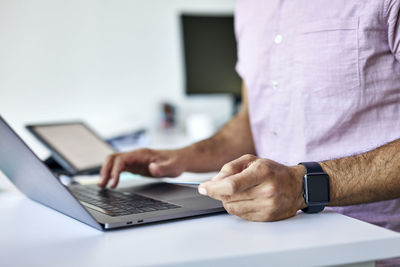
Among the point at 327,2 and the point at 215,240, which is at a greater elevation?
the point at 327,2

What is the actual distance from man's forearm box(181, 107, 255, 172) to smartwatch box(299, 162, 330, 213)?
1.51 ft

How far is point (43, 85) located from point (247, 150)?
227cm

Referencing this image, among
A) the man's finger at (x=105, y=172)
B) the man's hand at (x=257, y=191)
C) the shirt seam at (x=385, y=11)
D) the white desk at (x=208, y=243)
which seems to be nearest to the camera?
the white desk at (x=208, y=243)

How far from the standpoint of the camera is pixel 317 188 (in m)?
0.64

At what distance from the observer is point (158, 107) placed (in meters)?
3.35

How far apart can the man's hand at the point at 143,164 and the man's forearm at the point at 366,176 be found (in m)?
0.40

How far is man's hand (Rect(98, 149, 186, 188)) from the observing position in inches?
37.3

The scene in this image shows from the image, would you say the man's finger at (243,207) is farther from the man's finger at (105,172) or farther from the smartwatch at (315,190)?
the man's finger at (105,172)

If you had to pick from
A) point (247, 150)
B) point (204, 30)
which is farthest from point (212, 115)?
point (247, 150)

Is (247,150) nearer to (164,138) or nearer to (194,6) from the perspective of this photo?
(164,138)

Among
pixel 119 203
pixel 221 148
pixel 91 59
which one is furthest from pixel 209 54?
pixel 119 203

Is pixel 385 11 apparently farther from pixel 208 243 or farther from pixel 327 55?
pixel 208 243

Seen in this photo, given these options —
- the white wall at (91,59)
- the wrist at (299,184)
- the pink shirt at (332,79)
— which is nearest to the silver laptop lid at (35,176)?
the wrist at (299,184)

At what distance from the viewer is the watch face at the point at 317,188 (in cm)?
64
